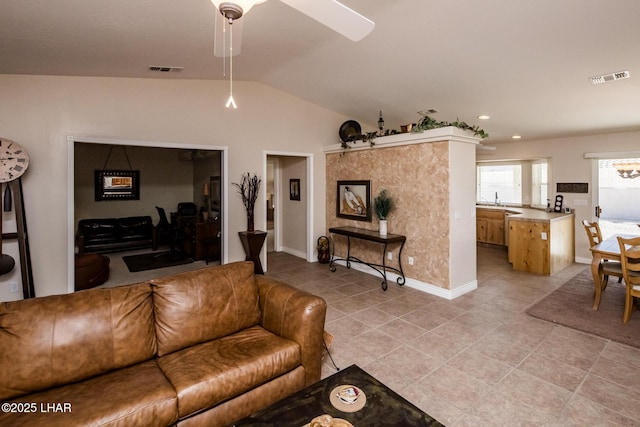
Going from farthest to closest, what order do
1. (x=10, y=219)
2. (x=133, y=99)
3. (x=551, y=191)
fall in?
(x=551, y=191)
(x=133, y=99)
(x=10, y=219)

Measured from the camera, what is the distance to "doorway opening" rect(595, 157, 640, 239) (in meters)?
5.64

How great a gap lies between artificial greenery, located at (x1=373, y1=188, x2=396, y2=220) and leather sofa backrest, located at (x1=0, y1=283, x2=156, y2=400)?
3490mm

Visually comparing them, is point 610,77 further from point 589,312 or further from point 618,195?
point 618,195

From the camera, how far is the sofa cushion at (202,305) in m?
2.06

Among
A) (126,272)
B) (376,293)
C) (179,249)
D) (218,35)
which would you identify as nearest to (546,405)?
(376,293)

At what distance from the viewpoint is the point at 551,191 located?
6.42 m

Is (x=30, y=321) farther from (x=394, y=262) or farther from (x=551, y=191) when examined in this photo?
(x=551, y=191)

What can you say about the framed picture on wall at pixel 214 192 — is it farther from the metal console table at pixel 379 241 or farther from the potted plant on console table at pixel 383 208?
the potted plant on console table at pixel 383 208

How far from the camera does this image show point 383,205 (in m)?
4.77

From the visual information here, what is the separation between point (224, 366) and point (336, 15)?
2036mm

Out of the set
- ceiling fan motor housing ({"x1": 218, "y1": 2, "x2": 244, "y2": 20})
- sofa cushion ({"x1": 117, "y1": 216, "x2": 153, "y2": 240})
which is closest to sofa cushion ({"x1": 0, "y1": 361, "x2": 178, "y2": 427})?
ceiling fan motor housing ({"x1": 218, "y1": 2, "x2": 244, "y2": 20})

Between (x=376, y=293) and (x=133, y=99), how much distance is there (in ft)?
14.2

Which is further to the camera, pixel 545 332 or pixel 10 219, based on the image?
pixel 10 219

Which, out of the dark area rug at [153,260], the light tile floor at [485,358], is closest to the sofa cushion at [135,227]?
the dark area rug at [153,260]
